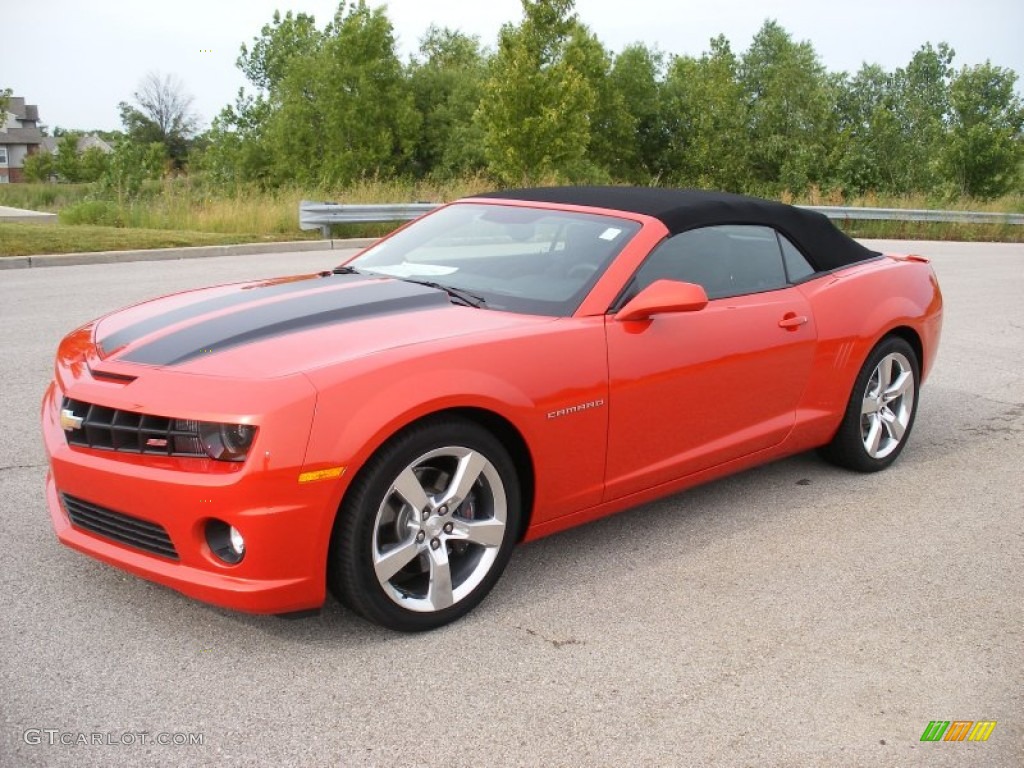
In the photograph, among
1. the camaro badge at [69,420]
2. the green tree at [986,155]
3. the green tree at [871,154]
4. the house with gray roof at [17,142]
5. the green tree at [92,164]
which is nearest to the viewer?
the camaro badge at [69,420]

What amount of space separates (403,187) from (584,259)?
18604 mm

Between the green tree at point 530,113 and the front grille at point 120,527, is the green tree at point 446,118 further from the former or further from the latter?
the front grille at point 120,527

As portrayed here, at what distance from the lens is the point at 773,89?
57.0 meters

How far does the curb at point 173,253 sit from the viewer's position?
13.2 meters

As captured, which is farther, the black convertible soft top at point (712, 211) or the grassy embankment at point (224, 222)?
the grassy embankment at point (224, 222)

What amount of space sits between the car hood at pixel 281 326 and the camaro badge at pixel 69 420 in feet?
0.63

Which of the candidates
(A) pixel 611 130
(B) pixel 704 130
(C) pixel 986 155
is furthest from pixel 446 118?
(C) pixel 986 155

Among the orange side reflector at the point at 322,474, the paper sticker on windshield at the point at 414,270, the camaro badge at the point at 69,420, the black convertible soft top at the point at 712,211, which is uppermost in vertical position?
the black convertible soft top at the point at 712,211

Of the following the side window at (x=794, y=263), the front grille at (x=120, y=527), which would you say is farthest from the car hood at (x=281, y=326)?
the side window at (x=794, y=263)

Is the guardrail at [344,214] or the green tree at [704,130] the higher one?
the green tree at [704,130]

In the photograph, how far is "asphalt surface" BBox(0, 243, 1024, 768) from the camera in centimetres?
287

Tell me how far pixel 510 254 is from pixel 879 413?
220 cm

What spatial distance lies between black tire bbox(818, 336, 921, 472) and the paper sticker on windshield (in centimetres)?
210

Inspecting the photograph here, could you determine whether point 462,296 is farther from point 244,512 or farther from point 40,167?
point 40,167
